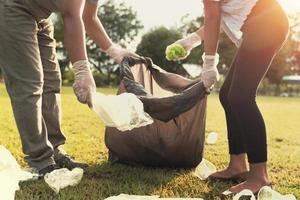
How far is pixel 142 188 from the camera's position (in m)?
3.67

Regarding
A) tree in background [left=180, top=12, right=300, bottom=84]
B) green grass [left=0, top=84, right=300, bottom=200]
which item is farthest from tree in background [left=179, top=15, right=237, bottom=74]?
green grass [left=0, top=84, right=300, bottom=200]

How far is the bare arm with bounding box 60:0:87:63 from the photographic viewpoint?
10.2ft

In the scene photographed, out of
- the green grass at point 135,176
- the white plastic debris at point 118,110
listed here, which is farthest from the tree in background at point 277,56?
the white plastic debris at point 118,110

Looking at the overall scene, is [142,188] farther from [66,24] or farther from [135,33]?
[135,33]

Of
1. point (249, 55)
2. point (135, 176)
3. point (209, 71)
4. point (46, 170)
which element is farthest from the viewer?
point (135, 176)

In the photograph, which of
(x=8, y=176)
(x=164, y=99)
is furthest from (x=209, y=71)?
(x=8, y=176)

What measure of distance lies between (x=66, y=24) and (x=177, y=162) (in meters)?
1.68

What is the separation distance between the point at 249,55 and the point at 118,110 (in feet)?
3.27

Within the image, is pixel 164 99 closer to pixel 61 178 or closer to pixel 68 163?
pixel 61 178

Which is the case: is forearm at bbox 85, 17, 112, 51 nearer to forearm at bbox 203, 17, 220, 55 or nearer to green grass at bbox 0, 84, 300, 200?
forearm at bbox 203, 17, 220, 55

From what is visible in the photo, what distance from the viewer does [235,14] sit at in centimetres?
367

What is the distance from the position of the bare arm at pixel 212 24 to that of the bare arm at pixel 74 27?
896 millimetres

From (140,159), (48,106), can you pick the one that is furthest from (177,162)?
(48,106)

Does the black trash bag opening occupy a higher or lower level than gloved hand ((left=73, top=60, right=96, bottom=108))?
lower
